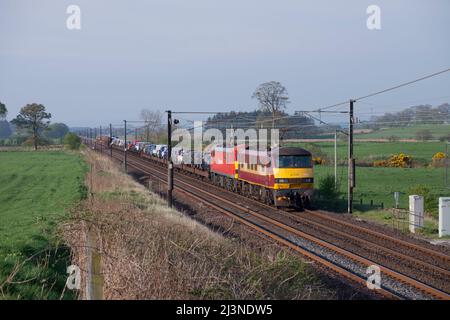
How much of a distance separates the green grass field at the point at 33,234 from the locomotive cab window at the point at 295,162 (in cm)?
906

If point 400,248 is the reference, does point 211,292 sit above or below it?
above

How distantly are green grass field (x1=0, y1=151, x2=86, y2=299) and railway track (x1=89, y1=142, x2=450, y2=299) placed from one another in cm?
633

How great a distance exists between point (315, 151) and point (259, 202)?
111 ft

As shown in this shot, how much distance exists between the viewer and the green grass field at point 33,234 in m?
9.66

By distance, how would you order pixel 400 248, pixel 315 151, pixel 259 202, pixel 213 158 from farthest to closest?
1. pixel 315 151
2. pixel 213 158
3. pixel 259 202
4. pixel 400 248

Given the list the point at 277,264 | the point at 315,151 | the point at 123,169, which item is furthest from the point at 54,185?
the point at 277,264

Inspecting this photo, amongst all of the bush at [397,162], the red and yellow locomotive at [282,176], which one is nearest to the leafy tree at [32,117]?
the bush at [397,162]

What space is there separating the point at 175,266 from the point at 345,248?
910 cm

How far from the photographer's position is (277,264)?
10.4 m

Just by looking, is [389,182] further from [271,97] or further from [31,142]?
[31,142]

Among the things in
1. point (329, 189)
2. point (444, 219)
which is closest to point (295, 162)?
point (329, 189)

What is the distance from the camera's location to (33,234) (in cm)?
1666

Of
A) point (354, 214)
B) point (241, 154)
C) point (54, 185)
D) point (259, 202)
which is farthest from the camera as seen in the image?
point (54, 185)
